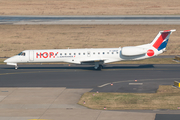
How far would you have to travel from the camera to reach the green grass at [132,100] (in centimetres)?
2723

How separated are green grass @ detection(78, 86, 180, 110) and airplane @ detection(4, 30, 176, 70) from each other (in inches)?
465

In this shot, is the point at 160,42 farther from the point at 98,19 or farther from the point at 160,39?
the point at 98,19

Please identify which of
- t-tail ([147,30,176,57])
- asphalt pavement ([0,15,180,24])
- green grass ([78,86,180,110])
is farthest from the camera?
asphalt pavement ([0,15,180,24])

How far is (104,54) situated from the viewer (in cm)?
4334

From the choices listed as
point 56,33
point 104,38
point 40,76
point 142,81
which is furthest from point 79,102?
point 56,33

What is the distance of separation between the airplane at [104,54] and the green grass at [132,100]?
11800 mm

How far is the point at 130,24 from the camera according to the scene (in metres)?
76.9

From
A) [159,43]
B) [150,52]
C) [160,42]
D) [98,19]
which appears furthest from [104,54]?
[98,19]

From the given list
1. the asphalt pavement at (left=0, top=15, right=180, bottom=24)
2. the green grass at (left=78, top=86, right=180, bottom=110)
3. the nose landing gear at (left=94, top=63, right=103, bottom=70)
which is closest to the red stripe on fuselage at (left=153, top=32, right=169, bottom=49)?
the nose landing gear at (left=94, top=63, right=103, bottom=70)

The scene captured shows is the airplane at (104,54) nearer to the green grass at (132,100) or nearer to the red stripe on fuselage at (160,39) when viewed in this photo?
the red stripe on fuselage at (160,39)

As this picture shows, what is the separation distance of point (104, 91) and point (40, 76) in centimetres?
1121

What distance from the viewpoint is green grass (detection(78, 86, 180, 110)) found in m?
27.2

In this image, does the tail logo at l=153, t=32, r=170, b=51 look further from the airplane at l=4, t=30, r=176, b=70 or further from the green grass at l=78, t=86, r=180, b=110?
the green grass at l=78, t=86, r=180, b=110

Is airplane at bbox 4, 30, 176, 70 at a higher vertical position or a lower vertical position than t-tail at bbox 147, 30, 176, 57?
lower
